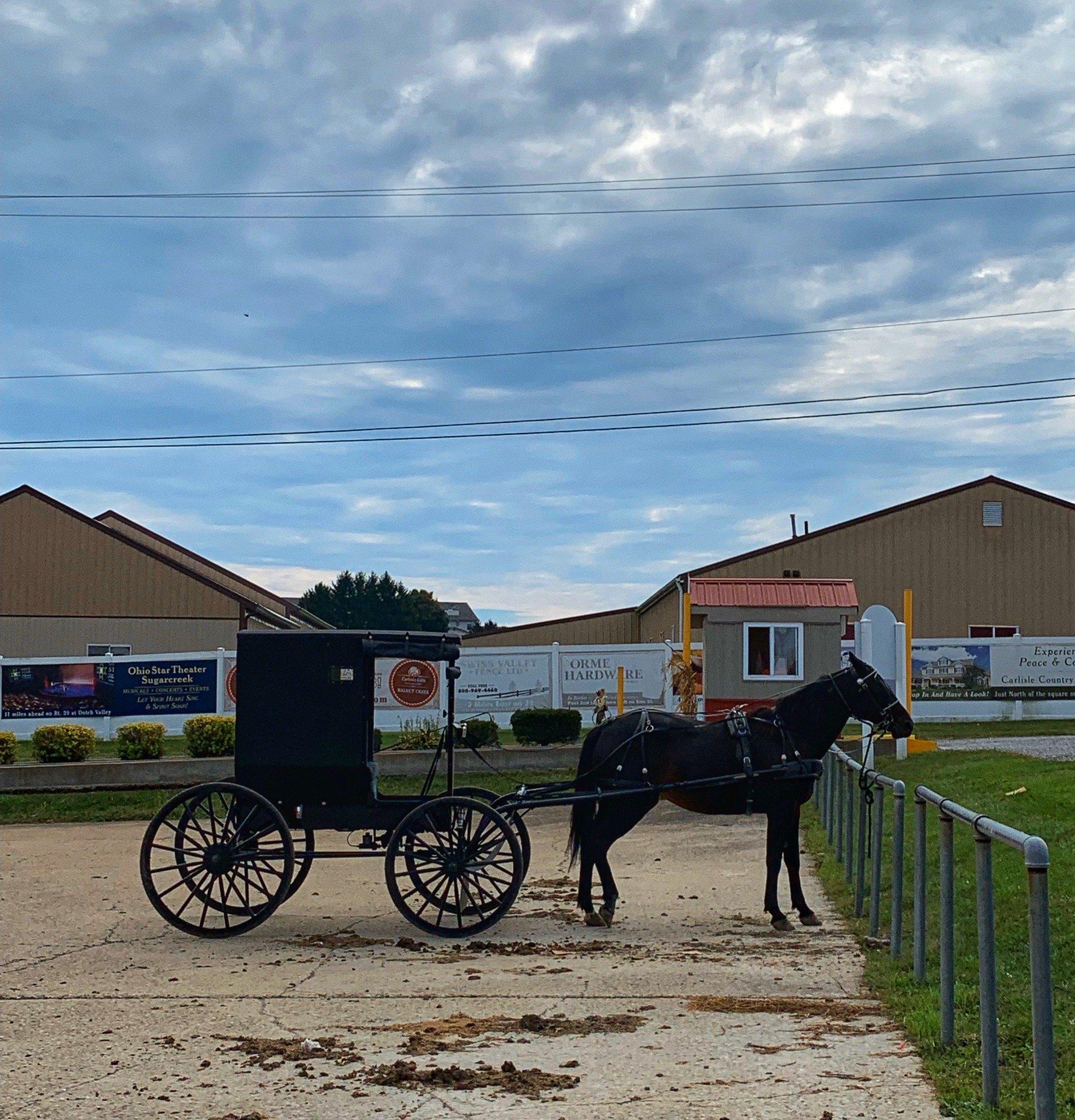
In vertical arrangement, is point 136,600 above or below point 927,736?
above

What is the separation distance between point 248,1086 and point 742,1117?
7.19 feet

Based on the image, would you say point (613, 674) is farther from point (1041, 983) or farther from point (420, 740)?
point (1041, 983)

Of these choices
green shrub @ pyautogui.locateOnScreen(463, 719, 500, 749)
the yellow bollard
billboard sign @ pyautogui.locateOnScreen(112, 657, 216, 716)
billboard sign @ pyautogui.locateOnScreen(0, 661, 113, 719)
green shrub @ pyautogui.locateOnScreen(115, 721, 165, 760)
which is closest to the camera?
the yellow bollard

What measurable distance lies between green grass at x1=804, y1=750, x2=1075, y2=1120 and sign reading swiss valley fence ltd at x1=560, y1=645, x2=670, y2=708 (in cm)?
1428

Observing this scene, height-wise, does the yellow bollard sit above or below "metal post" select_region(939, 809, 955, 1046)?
above

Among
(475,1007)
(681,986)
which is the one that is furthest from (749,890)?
(475,1007)

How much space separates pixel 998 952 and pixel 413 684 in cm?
2296

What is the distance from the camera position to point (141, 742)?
2381 cm

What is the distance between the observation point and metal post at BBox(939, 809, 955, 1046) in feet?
20.3

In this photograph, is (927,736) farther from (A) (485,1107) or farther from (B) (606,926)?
(A) (485,1107)

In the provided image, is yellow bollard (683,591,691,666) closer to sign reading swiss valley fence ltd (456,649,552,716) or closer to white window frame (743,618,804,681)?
white window frame (743,618,804,681)

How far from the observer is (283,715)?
10.5 metres

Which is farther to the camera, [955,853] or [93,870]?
[93,870]

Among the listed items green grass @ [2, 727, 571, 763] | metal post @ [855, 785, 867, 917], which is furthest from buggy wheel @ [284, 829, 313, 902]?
green grass @ [2, 727, 571, 763]
